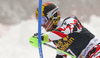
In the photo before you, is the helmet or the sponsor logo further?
the helmet

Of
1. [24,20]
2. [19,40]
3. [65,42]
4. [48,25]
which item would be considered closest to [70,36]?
[65,42]

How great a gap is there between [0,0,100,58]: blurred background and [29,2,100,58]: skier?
4.72ft

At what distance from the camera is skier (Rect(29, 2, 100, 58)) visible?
61.5 inches

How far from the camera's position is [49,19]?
1.82m

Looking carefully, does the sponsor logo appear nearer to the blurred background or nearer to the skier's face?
the skier's face

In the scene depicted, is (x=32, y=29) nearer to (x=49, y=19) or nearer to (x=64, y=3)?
(x=64, y=3)

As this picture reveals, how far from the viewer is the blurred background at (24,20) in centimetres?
345

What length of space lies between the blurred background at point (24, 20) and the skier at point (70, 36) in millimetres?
1438

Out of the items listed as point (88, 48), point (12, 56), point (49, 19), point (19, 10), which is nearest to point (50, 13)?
point (49, 19)

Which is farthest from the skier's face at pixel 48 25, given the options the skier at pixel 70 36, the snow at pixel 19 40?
the snow at pixel 19 40

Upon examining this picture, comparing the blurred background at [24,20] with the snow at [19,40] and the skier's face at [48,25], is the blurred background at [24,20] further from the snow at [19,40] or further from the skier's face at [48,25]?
the skier's face at [48,25]

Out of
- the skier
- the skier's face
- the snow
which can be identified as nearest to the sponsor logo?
the skier

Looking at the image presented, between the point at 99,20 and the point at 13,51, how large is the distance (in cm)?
241

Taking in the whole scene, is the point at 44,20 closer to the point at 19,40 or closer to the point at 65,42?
the point at 65,42
